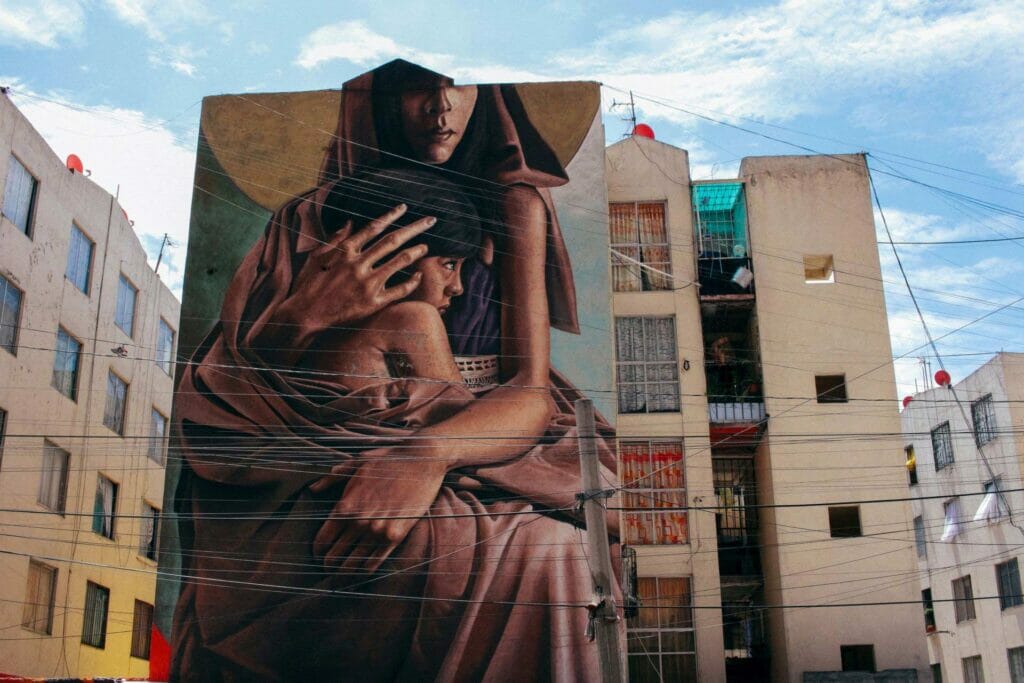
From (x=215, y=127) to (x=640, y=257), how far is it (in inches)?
523

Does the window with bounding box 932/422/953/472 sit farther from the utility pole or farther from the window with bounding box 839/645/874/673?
the utility pole

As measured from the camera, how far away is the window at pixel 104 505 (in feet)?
106

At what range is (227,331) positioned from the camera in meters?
31.1

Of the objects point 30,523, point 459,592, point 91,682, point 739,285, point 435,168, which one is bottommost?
point 91,682

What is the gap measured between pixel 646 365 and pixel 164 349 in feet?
57.4

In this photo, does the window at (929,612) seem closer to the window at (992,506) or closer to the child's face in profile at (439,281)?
the window at (992,506)

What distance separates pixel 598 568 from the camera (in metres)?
18.1

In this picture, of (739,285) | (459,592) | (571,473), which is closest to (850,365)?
(739,285)

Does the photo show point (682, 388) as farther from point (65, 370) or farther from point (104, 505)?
point (104, 505)

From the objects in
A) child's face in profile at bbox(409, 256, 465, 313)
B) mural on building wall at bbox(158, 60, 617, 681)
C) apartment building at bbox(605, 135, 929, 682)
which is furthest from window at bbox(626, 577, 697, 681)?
child's face in profile at bbox(409, 256, 465, 313)

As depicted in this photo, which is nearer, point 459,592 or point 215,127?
point 459,592

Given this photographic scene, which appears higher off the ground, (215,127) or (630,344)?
(215,127)

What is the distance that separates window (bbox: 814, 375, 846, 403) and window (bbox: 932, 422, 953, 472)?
991 cm

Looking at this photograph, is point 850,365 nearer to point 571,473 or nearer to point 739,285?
point 739,285
